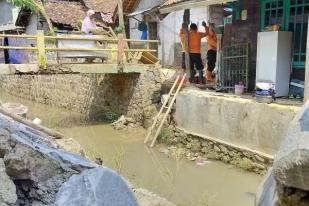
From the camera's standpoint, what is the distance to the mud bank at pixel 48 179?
82.4 inches

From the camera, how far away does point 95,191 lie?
208 centimetres

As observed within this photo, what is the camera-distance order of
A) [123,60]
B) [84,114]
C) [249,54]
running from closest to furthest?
[249,54] < [123,60] < [84,114]

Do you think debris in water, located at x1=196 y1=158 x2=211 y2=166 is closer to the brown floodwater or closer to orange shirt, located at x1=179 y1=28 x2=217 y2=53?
the brown floodwater

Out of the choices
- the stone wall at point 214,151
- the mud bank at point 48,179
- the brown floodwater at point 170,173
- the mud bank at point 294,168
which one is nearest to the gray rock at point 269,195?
the mud bank at point 294,168

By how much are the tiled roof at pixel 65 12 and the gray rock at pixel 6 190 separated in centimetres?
1637

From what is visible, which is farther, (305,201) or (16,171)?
(16,171)

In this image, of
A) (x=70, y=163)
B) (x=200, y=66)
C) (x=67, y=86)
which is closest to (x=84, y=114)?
(x=67, y=86)

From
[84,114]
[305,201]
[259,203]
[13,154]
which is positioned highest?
[13,154]

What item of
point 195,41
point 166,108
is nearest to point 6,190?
point 166,108

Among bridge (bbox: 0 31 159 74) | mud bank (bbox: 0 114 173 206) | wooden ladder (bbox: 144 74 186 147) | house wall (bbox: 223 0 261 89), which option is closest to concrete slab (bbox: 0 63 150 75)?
bridge (bbox: 0 31 159 74)

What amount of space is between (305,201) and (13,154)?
5.25ft

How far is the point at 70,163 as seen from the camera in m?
2.42

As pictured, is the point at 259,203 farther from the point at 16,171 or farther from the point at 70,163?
the point at 16,171

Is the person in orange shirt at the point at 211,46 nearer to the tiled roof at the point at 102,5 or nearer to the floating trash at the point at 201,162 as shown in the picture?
the floating trash at the point at 201,162
